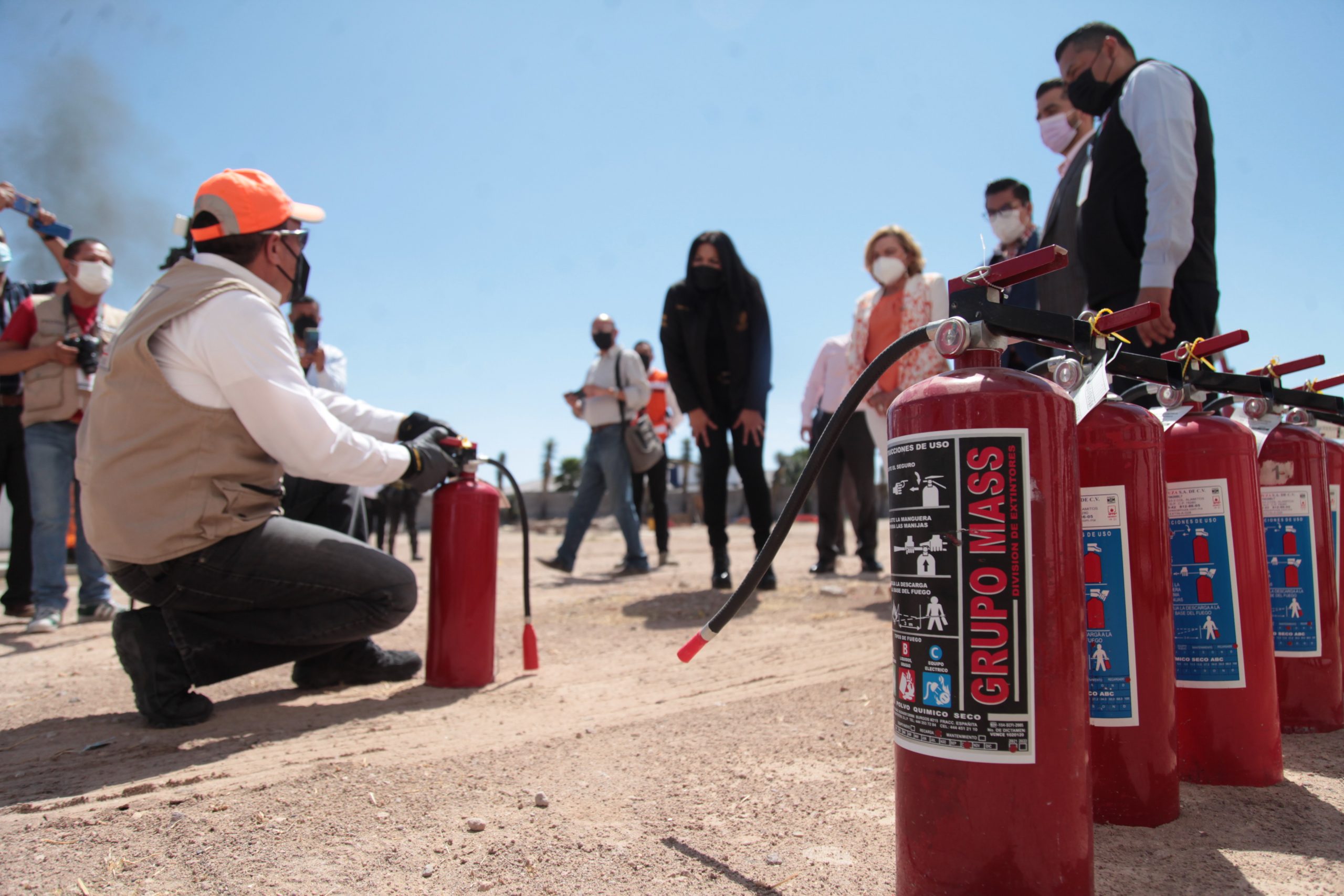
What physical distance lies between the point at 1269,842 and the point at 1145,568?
1.76 feet

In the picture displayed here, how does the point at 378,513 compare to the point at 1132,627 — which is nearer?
the point at 1132,627

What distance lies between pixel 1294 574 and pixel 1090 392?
1.18m

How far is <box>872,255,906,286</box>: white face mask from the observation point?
498 centimetres

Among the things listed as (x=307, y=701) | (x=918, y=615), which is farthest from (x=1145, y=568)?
(x=307, y=701)

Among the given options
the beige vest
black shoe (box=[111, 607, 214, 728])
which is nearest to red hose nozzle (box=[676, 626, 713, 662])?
the beige vest

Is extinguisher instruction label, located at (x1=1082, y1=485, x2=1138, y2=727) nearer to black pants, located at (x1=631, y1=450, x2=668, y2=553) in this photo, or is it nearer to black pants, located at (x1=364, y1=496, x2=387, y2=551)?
black pants, located at (x1=631, y1=450, x2=668, y2=553)

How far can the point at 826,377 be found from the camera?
7262 millimetres

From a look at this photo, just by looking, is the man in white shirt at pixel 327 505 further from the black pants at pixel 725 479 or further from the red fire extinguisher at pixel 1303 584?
the red fire extinguisher at pixel 1303 584

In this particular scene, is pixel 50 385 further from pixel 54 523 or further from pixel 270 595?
pixel 270 595

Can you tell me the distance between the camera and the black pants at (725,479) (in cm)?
538

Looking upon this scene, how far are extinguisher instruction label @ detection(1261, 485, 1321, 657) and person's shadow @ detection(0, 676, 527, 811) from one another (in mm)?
2441

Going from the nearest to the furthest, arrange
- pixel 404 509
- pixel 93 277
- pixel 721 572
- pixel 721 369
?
pixel 93 277 → pixel 721 572 → pixel 721 369 → pixel 404 509

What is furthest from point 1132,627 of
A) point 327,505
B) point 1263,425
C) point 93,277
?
point 93,277

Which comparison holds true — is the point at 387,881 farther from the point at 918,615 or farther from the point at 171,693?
the point at 171,693
